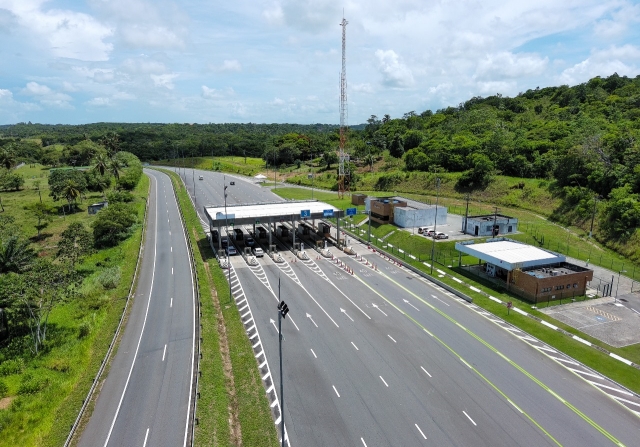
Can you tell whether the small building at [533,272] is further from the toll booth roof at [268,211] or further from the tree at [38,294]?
the tree at [38,294]

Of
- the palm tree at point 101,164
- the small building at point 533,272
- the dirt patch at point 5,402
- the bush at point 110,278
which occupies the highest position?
the palm tree at point 101,164

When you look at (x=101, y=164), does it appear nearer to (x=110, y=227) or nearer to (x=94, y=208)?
(x=94, y=208)

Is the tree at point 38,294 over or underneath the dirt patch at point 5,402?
over

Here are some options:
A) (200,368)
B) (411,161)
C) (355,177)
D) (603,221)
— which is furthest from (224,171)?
(200,368)

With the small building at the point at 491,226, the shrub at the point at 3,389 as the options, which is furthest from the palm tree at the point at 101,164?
the small building at the point at 491,226

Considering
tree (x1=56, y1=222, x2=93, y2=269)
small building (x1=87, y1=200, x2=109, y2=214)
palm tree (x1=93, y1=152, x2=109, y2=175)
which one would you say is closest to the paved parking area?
tree (x1=56, y1=222, x2=93, y2=269)
